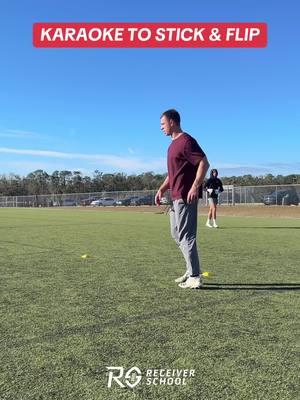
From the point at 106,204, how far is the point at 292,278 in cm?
6267

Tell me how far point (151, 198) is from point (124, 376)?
5835 centimetres

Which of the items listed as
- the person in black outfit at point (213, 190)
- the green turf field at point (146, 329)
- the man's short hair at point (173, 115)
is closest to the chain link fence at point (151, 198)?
the person in black outfit at point (213, 190)

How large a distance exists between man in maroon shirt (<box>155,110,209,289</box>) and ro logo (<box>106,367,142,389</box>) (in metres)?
2.77

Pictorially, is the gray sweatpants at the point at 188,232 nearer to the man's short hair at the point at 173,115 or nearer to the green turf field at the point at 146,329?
the green turf field at the point at 146,329

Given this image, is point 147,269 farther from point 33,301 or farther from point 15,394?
point 15,394

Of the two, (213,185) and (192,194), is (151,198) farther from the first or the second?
(192,194)

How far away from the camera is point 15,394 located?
3.00m

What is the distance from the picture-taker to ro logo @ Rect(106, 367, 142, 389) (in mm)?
3193

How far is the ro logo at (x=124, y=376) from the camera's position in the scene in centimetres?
319

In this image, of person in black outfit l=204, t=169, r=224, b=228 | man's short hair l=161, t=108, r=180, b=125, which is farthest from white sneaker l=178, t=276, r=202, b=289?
person in black outfit l=204, t=169, r=224, b=228

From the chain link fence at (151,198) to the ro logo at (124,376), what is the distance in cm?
2051

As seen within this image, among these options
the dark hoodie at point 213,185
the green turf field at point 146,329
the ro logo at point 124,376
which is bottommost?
the ro logo at point 124,376

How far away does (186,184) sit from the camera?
631 centimetres

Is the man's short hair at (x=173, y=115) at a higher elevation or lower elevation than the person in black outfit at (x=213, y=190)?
higher
